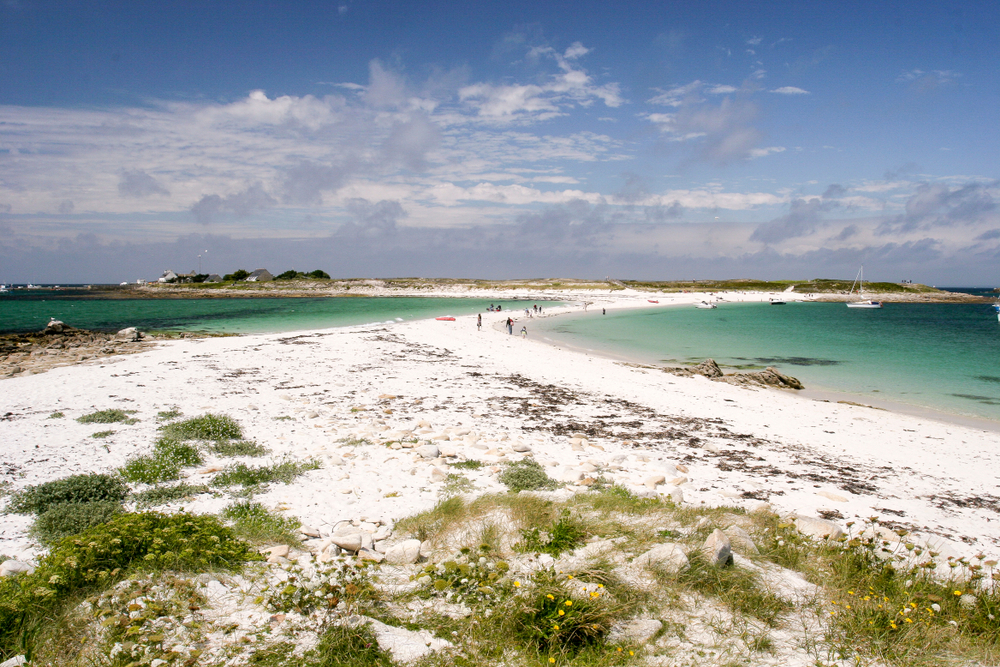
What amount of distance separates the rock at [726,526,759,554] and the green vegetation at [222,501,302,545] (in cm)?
555

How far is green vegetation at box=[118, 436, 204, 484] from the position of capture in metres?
8.23

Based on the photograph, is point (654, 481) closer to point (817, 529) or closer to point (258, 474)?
point (817, 529)

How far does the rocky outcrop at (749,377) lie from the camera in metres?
21.0

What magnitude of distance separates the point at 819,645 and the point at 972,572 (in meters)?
3.29

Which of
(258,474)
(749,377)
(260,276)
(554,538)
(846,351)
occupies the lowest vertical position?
(749,377)

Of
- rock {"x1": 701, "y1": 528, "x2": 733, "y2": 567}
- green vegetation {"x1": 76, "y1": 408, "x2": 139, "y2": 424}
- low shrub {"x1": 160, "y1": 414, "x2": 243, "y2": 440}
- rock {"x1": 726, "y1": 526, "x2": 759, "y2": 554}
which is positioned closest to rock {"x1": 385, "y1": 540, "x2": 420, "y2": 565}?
rock {"x1": 701, "y1": 528, "x2": 733, "y2": 567}

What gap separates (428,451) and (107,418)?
8103 mm

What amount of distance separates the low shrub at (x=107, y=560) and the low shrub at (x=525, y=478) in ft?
13.8

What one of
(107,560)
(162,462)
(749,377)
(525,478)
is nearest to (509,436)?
(525,478)

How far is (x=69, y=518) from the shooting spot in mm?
6602

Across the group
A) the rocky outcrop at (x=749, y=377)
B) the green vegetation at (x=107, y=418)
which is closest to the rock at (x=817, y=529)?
the green vegetation at (x=107, y=418)

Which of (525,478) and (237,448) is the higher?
(237,448)

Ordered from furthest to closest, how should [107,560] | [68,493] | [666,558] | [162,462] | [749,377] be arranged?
1. [749,377]
2. [162,462]
3. [68,493]
4. [666,558]
5. [107,560]

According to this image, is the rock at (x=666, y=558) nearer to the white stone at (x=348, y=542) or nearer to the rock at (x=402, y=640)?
the rock at (x=402, y=640)
